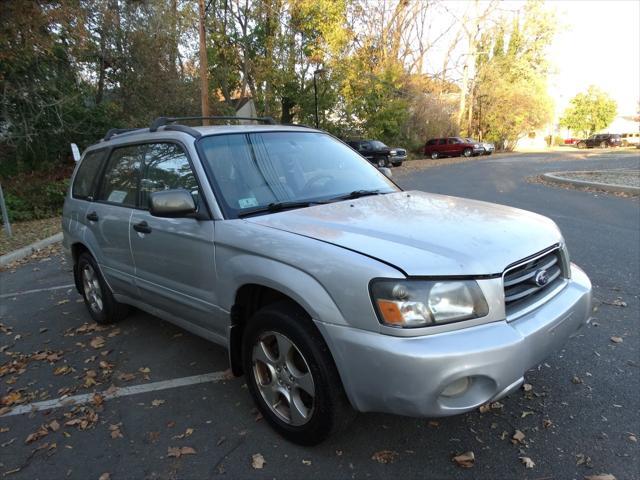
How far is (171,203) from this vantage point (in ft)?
9.37

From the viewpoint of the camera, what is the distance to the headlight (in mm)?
2135

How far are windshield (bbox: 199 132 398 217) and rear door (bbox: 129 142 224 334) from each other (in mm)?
196

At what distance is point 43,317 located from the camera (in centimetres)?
507

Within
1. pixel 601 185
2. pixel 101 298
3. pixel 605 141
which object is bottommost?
pixel 101 298

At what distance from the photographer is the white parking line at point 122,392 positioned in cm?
330

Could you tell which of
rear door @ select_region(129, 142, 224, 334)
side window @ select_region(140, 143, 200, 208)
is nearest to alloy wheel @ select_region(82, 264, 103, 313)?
rear door @ select_region(129, 142, 224, 334)

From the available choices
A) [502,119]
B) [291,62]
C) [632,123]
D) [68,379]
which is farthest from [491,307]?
[632,123]

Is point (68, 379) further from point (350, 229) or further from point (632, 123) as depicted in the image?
point (632, 123)

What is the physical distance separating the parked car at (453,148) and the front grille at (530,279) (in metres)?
34.7

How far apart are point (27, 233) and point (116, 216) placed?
26.1 ft

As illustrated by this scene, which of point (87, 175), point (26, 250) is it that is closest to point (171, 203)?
point (87, 175)

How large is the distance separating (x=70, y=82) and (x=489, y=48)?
39.3 metres

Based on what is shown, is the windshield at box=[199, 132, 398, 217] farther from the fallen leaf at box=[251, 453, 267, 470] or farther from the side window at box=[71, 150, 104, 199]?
the side window at box=[71, 150, 104, 199]

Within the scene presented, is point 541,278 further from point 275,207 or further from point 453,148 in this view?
point 453,148
